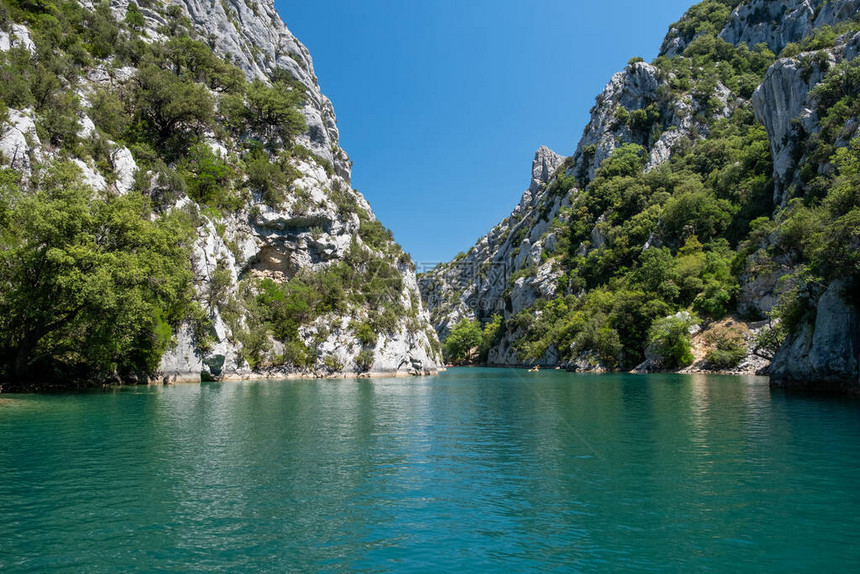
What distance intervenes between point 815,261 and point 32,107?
64.5 metres

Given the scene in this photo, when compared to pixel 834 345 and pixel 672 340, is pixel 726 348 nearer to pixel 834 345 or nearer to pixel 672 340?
pixel 672 340

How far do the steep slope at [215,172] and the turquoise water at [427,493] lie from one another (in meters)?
20.1

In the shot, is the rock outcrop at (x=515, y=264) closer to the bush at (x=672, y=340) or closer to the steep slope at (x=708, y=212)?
the steep slope at (x=708, y=212)

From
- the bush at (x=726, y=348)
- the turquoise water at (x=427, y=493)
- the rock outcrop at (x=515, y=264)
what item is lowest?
the turquoise water at (x=427, y=493)

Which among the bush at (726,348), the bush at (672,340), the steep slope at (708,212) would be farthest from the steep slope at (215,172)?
the bush at (726,348)

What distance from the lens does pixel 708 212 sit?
8512cm

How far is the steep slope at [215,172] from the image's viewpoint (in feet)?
150

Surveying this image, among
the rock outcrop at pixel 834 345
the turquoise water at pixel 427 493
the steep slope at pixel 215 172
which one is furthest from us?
the steep slope at pixel 215 172

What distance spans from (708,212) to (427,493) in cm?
8881

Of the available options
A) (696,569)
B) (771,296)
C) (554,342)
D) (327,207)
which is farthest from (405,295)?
(696,569)

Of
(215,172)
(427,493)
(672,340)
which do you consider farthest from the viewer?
(672,340)

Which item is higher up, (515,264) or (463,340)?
(515,264)

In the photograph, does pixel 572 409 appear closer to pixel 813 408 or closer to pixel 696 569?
pixel 813 408

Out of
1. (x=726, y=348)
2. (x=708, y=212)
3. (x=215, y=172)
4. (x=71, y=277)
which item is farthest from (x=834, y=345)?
(x=215, y=172)
